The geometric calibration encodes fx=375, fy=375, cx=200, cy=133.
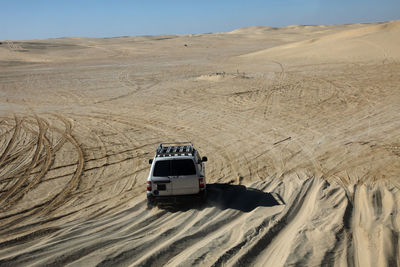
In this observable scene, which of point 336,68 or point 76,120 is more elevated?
point 336,68

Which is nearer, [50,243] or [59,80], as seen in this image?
[50,243]

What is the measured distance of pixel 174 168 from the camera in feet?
29.7

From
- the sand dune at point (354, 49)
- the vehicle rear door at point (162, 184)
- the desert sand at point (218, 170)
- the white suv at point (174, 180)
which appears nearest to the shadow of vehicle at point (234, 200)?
the desert sand at point (218, 170)

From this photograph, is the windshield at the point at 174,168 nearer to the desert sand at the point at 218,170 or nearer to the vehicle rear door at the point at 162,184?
the vehicle rear door at the point at 162,184

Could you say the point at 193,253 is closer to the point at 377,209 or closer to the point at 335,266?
the point at 335,266

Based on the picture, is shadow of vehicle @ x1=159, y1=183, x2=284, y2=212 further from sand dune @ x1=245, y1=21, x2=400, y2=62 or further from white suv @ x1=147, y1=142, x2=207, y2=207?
sand dune @ x1=245, y1=21, x2=400, y2=62

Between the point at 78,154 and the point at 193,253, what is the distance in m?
9.08

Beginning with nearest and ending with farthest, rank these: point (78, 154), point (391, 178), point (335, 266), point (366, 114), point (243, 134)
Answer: point (335, 266)
point (391, 178)
point (78, 154)
point (243, 134)
point (366, 114)

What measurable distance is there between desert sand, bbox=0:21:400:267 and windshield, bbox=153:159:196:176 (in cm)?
88

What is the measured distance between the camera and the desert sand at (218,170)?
21.5 feet

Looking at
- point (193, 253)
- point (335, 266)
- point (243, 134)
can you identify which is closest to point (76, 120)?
point (243, 134)

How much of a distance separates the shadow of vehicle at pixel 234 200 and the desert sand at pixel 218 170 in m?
0.05

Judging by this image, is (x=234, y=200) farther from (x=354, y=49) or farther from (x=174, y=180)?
(x=354, y=49)

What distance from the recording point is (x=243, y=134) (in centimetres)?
1602
